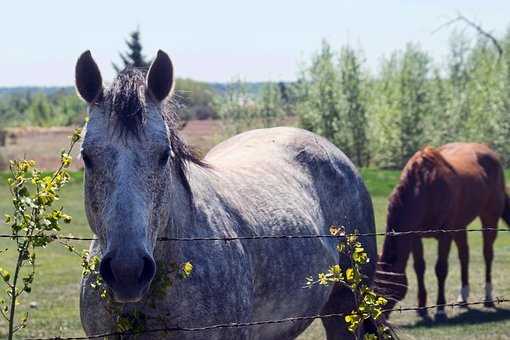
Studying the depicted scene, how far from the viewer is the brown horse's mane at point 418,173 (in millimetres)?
10961

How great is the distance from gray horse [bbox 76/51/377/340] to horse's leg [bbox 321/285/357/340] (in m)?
0.30

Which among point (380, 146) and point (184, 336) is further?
point (380, 146)

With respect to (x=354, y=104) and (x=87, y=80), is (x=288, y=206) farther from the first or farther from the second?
(x=354, y=104)

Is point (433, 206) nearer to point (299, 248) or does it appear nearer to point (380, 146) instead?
point (299, 248)

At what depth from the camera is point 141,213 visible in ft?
11.7

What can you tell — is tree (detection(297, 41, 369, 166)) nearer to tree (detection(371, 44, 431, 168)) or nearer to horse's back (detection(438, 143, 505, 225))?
tree (detection(371, 44, 431, 168))

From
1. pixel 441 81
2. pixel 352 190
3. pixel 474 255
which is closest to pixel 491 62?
pixel 441 81

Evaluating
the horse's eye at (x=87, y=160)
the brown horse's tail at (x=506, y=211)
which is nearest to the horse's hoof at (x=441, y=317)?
the brown horse's tail at (x=506, y=211)

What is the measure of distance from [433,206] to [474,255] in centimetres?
660

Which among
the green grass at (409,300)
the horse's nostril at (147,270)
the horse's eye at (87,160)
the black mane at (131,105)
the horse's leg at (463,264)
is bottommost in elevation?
the green grass at (409,300)

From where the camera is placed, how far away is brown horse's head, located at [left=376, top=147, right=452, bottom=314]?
34.2ft

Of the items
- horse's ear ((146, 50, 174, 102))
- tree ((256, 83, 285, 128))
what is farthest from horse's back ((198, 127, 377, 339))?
tree ((256, 83, 285, 128))

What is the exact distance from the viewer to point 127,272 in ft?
11.0

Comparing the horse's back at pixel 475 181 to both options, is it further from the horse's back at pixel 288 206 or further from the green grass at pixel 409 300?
the horse's back at pixel 288 206
